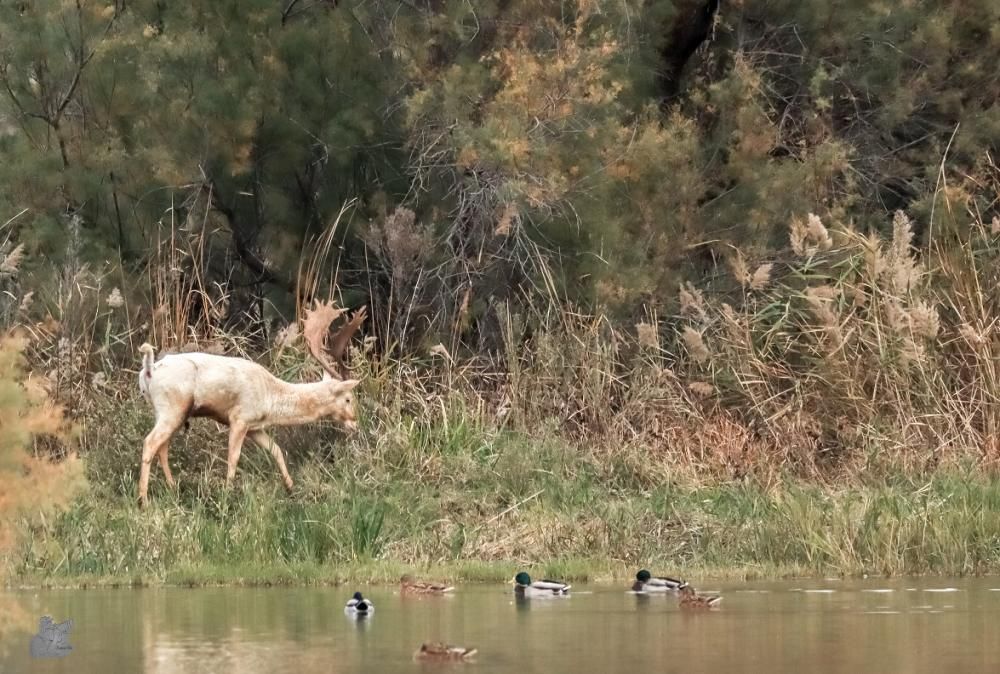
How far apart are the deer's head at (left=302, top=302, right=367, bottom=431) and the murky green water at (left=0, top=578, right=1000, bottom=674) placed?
4.05 metres

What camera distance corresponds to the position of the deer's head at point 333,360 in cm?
1866

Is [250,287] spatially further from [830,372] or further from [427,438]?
[830,372]

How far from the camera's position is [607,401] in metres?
19.6

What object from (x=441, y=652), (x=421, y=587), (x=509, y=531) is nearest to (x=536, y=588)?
(x=421, y=587)

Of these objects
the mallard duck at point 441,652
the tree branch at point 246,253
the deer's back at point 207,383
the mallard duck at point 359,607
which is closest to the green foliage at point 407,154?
the tree branch at point 246,253

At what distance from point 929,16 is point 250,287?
29.7 ft

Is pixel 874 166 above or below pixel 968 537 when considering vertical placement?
above

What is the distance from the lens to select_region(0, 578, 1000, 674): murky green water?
10.5 metres

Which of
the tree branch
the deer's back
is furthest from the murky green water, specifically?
the tree branch

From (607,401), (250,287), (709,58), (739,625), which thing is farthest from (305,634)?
(709,58)

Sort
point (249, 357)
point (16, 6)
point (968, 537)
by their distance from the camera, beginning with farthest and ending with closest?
point (16, 6)
point (249, 357)
point (968, 537)

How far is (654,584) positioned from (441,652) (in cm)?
359

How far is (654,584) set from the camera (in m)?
13.8

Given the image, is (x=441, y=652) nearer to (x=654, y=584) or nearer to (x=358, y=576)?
(x=654, y=584)
